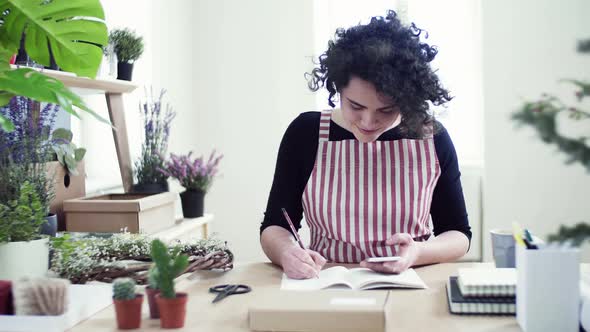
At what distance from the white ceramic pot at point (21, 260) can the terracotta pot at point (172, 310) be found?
0.40 metres

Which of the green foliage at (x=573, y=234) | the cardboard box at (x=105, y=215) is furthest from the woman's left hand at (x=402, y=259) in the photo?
the cardboard box at (x=105, y=215)

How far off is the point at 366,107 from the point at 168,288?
2.78 ft

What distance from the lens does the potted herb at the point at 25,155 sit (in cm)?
160

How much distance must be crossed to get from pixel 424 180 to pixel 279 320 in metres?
0.96

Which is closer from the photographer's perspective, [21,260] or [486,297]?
[486,297]

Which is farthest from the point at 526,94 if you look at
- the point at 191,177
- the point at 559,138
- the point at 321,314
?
the point at 559,138

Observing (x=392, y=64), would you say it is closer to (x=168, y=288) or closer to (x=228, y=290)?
(x=228, y=290)

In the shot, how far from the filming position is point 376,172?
1.90 m

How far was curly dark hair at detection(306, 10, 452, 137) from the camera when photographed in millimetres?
1661

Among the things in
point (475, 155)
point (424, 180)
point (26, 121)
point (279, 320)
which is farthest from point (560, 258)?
point (475, 155)

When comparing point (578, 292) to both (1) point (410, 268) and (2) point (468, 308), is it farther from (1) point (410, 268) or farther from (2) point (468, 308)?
(1) point (410, 268)

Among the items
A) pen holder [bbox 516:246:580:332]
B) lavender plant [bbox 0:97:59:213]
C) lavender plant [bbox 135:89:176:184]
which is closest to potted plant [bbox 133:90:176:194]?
lavender plant [bbox 135:89:176:184]

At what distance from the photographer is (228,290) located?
130cm

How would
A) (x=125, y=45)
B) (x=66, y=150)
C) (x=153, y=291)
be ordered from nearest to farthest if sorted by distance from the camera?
(x=153, y=291), (x=66, y=150), (x=125, y=45)
